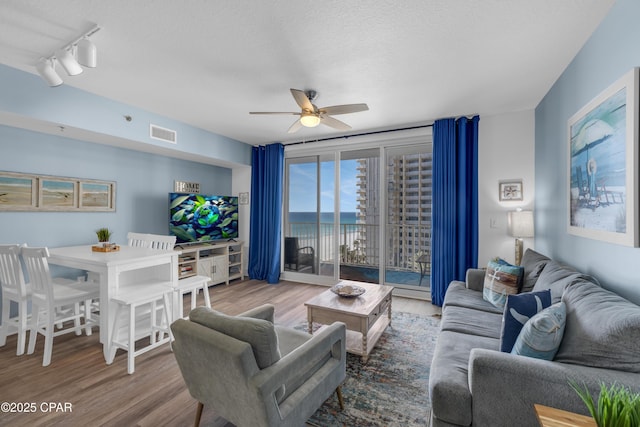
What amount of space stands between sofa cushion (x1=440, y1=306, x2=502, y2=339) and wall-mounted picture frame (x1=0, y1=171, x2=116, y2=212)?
168 inches

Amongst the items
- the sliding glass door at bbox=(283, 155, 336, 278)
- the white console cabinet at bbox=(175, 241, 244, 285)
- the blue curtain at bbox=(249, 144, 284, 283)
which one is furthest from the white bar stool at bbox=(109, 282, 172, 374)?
the sliding glass door at bbox=(283, 155, 336, 278)

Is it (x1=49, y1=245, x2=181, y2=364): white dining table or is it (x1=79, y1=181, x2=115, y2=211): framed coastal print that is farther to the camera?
(x1=79, y1=181, x2=115, y2=211): framed coastal print

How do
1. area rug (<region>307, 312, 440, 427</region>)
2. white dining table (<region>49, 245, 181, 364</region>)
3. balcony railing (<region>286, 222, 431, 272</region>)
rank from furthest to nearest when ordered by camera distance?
balcony railing (<region>286, 222, 431, 272</region>) → white dining table (<region>49, 245, 181, 364</region>) → area rug (<region>307, 312, 440, 427</region>)

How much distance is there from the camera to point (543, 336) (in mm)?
1316

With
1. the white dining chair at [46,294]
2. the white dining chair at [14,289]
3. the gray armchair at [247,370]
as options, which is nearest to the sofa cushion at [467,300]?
the gray armchair at [247,370]

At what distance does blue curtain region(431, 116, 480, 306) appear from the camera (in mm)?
3688

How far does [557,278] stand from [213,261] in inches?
173

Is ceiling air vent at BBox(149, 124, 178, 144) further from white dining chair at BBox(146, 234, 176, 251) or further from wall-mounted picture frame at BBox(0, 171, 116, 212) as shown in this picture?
white dining chair at BBox(146, 234, 176, 251)

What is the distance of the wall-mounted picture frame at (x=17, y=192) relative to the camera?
2.86m

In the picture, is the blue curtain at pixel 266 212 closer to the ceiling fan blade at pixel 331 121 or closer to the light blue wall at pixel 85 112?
the light blue wall at pixel 85 112

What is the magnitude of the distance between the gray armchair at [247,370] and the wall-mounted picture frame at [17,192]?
3005 mm

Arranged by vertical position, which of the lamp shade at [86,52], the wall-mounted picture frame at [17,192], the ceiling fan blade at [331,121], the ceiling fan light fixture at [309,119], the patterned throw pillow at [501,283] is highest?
the lamp shade at [86,52]

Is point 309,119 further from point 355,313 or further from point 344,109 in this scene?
point 355,313

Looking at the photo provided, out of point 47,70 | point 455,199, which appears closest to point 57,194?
point 47,70
